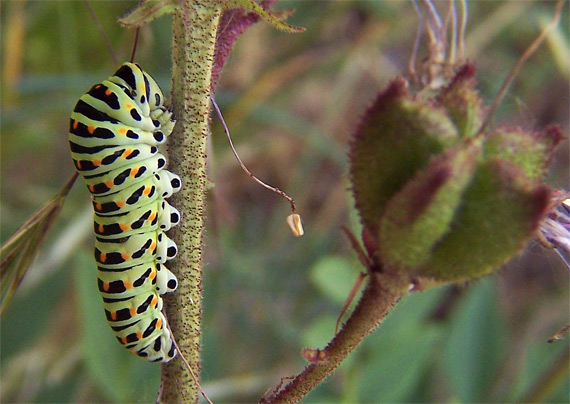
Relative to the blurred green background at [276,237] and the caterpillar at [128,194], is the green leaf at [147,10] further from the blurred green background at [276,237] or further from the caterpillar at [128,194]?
the blurred green background at [276,237]

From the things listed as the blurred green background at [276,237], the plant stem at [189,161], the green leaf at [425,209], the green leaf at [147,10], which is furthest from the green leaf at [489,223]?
the blurred green background at [276,237]

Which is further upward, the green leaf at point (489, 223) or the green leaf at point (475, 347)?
the green leaf at point (489, 223)

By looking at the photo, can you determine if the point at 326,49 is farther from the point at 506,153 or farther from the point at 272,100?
the point at 506,153

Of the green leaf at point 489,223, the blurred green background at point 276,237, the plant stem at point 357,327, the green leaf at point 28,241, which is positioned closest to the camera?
the green leaf at point 489,223

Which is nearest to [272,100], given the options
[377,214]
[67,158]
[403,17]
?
[403,17]

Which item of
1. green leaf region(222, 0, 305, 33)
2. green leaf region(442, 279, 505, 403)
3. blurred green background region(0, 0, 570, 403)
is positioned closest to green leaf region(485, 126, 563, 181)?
green leaf region(222, 0, 305, 33)

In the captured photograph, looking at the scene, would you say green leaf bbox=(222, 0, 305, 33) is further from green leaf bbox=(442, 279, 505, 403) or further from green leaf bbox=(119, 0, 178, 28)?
green leaf bbox=(442, 279, 505, 403)
